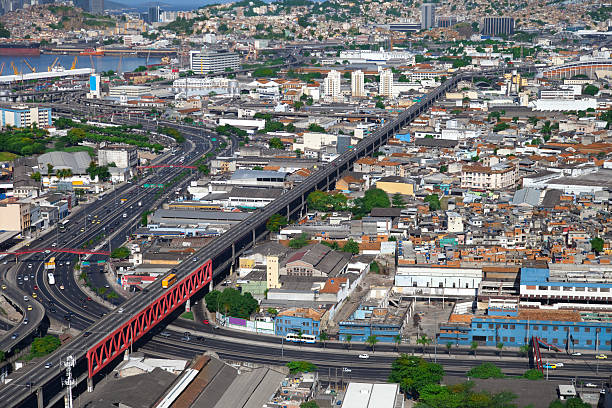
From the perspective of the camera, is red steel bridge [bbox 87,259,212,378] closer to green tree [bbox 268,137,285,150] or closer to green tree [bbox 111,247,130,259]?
green tree [bbox 111,247,130,259]

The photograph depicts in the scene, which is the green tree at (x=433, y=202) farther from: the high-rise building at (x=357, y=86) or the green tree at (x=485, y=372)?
the high-rise building at (x=357, y=86)

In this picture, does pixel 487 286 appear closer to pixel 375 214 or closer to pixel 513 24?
pixel 375 214

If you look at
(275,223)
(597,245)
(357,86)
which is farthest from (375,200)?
(357,86)

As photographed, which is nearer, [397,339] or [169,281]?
[397,339]

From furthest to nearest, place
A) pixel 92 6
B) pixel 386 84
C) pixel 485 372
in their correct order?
pixel 92 6, pixel 386 84, pixel 485 372

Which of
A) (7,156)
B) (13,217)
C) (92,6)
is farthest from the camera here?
(92,6)

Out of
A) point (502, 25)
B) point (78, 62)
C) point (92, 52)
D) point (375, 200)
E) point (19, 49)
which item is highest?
point (502, 25)

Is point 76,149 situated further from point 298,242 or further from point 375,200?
point 298,242

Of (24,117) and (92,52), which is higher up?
(92,52)

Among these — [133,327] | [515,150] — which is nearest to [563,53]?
[515,150]
